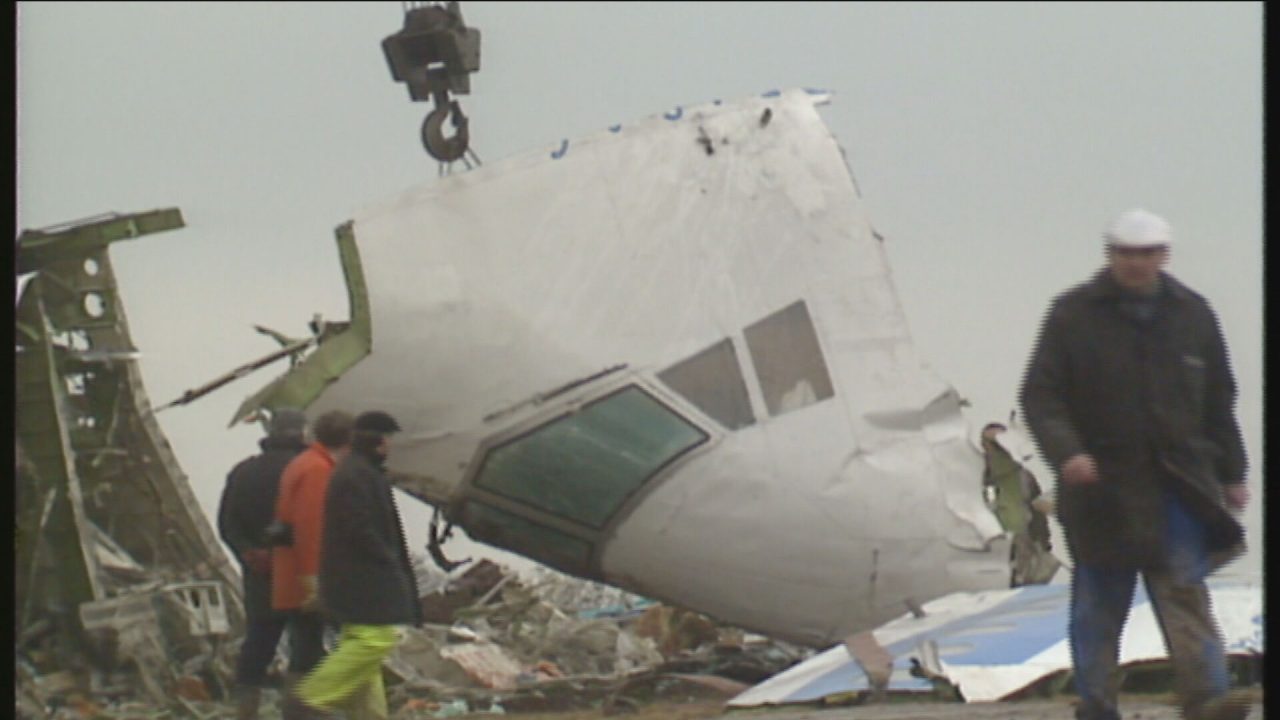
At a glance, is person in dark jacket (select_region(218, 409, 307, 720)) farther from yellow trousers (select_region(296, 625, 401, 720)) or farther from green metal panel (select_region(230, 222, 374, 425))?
green metal panel (select_region(230, 222, 374, 425))

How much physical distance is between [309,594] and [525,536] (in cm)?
641

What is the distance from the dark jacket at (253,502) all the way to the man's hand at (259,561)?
0.06 meters

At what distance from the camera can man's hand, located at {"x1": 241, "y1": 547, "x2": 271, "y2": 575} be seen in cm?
766

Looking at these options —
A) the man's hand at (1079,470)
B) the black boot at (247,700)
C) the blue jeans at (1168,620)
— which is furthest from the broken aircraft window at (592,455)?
the man's hand at (1079,470)

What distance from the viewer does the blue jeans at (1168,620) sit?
538 centimetres

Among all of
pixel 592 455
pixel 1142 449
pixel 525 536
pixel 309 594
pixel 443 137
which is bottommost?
pixel 525 536

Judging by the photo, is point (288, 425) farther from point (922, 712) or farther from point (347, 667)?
point (922, 712)

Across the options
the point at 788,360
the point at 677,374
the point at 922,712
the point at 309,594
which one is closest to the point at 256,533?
the point at 309,594

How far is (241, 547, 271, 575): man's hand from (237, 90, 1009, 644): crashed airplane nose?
17.0ft

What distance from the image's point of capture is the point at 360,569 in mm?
6695

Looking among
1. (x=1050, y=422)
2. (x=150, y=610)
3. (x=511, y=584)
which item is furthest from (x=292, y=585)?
(x=511, y=584)

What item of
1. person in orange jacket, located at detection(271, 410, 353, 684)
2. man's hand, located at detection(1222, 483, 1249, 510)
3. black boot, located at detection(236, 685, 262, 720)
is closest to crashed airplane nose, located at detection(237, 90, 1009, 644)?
black boot, located at detection(236, 685, 262, 720)

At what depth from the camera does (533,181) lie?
519 inches

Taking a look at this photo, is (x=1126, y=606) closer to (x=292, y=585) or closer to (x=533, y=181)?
(x=292, y=585)
